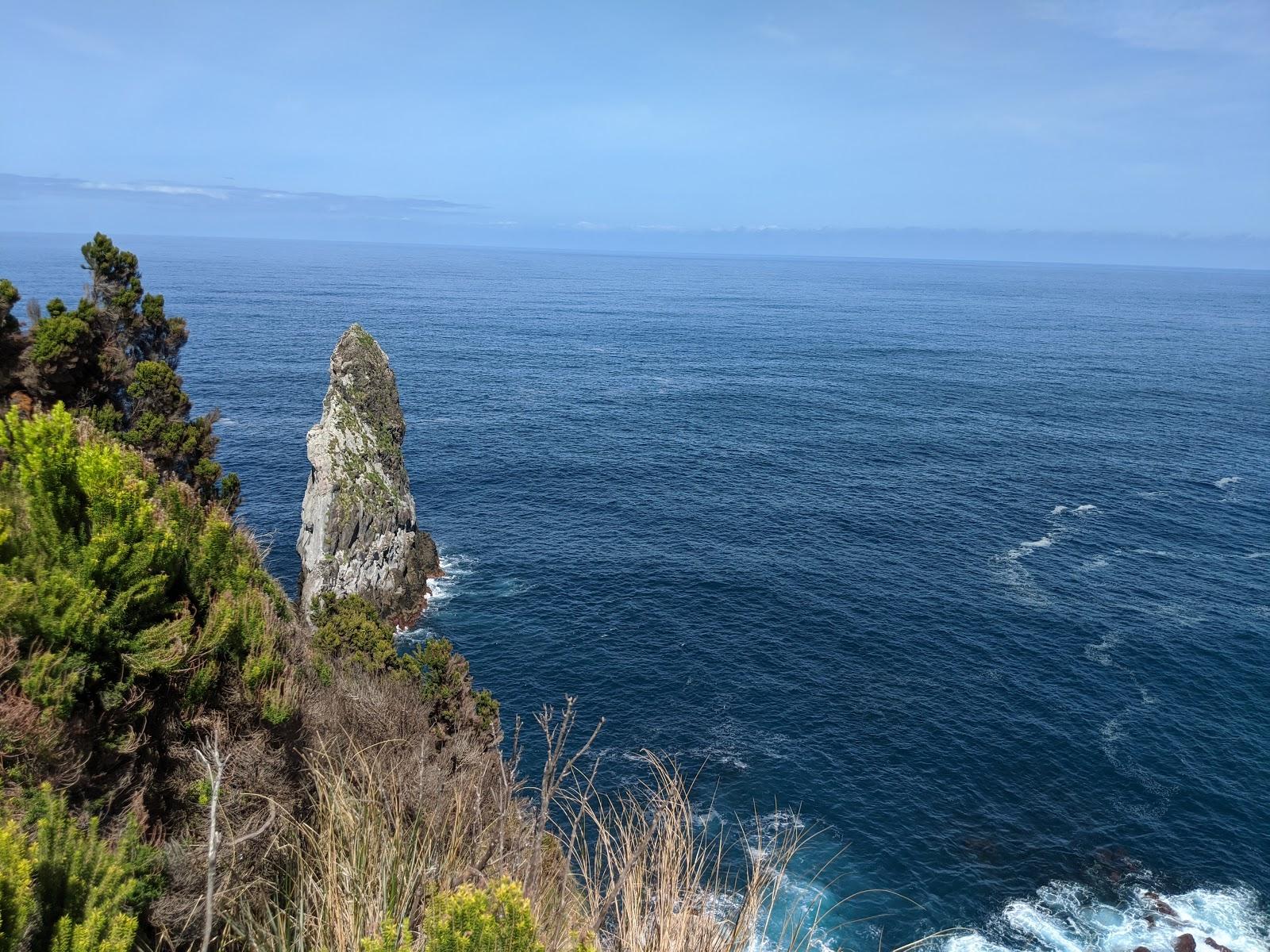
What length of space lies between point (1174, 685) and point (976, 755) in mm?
18988

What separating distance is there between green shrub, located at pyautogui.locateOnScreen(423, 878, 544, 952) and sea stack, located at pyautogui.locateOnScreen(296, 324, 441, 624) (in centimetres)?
5741

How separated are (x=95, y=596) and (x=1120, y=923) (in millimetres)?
47558

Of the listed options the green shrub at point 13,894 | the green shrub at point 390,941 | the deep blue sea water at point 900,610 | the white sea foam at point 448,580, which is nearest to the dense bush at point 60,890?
the green shrub at point 13,894

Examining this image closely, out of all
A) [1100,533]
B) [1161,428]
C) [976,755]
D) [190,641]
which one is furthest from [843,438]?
[190,641]

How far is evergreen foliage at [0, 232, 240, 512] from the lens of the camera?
36250mm

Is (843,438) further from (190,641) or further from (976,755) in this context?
(190,641)

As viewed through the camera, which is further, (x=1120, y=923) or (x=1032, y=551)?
(x=1032, y=551)

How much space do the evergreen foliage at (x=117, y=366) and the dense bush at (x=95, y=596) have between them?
77.6ft

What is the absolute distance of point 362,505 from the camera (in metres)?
65.0

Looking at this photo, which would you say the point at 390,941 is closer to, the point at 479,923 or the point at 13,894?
the point at 479,923

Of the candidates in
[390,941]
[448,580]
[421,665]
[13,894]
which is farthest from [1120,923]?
[448,580]

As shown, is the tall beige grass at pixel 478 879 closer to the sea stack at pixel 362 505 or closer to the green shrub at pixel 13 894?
the green shrub at pixel 13 894

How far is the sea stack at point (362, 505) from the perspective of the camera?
64.1 m

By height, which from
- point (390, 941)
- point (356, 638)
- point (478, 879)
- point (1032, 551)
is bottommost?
point (1032, 551)
